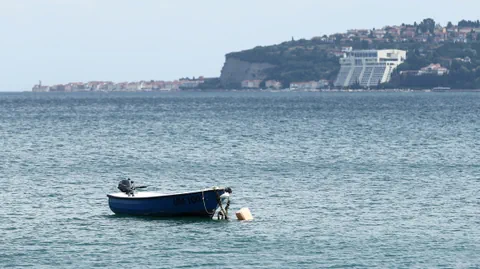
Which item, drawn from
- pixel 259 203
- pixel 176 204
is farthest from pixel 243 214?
pixel 259 203

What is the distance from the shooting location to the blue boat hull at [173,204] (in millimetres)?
43531

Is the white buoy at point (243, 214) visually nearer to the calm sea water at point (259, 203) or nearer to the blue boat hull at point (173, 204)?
the calm sea water at point (259, 203)

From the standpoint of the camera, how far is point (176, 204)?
4406 cm

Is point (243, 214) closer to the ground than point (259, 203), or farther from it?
farther from it

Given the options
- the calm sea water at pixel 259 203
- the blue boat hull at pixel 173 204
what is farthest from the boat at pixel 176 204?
the calm sea water at pixel 259 203

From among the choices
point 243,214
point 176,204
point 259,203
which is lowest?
point 259,203

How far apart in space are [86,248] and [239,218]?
25.9 ft

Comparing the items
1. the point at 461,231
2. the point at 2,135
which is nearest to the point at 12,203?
the point at 461,231

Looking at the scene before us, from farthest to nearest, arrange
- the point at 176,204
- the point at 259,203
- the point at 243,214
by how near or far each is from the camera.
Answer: the point at 259,203 < the point at 176,204 < the point at 243,214

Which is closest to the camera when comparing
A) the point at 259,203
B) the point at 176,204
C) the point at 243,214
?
the point at 243,214

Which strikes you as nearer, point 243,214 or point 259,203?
point 243,214

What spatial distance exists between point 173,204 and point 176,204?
13 centimetres

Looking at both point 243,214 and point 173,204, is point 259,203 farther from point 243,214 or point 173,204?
point 173,204

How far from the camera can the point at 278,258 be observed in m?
35.8
